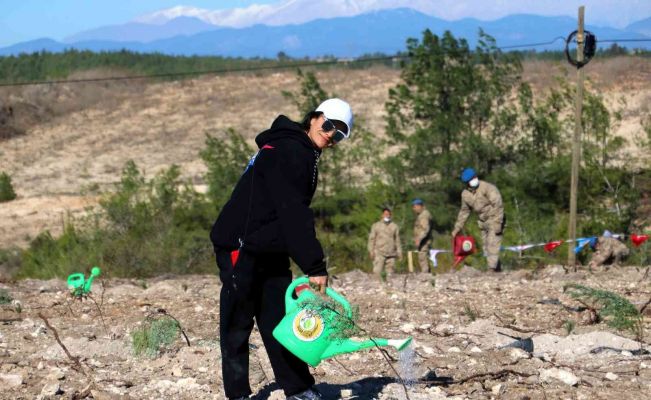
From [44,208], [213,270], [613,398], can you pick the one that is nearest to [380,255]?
[213,270]

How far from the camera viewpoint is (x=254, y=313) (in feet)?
15.9

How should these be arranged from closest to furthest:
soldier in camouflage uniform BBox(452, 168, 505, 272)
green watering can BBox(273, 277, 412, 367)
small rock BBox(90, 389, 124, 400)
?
green watering can BBox(273, 277, 412, 367), small rock BBox(90, 389, 124, 400), soldier in camouflage uniform BBox(452, 168, 505, 272)

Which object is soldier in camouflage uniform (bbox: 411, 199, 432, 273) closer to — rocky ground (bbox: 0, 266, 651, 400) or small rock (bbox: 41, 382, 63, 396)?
rocky ground (bbox: 0, 266, 651, 400)

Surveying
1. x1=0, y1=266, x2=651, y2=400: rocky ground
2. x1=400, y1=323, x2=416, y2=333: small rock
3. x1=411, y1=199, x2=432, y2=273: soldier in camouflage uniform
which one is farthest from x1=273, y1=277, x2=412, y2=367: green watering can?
x1=411, y1=199, x2=432, y2=273: soldier in camouflage uniform

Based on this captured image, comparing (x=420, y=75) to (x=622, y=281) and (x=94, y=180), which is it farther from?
(x=94, y=180)

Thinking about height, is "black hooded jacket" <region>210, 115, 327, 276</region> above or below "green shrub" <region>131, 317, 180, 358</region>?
above

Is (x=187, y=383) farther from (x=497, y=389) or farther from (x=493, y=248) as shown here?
(x=493, y=248)

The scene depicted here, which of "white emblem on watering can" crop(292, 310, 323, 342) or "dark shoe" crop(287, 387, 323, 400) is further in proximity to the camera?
"dark shoe" crop(287, 387, 323, 400)

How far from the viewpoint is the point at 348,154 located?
78.4ft

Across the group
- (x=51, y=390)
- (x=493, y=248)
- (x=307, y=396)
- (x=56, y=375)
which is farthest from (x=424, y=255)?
(x=307, y=396)

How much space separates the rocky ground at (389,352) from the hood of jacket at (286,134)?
159 centimetres

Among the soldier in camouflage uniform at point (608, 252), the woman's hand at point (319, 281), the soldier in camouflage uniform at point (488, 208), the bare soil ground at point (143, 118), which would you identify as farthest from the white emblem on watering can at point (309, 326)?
the bare soil ground at point (143, 118)

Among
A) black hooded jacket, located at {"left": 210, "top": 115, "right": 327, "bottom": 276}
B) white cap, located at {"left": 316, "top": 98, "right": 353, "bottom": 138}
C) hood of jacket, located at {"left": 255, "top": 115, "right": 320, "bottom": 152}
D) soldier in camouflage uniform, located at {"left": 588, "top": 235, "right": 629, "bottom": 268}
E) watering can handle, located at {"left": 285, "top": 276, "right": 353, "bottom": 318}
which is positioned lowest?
soldier in camouflage uniform, located at {"left": 588, "top": 235, "right": 629, "bottom": 268}

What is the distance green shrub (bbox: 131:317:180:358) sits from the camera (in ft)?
21.0
